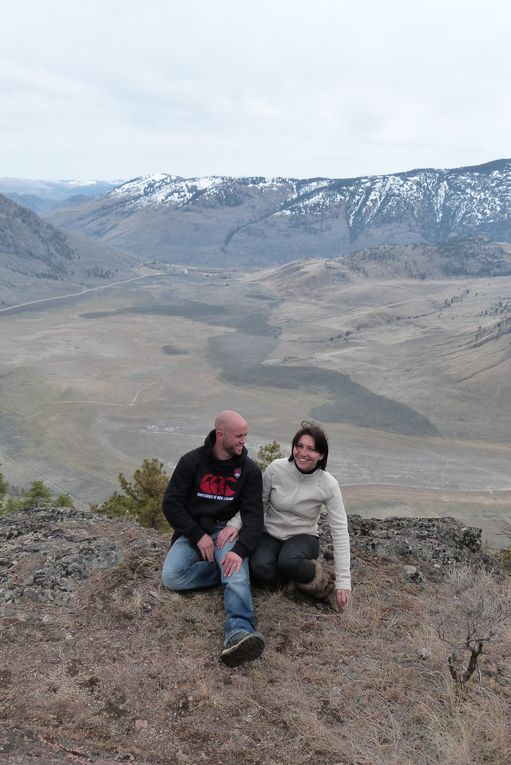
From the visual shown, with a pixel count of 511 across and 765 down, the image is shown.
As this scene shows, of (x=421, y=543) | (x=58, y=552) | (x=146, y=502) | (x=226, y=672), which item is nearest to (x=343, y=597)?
(x=226, y=672)

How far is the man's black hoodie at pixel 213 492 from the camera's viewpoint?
5.57 meters

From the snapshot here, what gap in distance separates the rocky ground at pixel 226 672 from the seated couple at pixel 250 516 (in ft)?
0.94

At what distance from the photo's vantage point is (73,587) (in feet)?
19.3

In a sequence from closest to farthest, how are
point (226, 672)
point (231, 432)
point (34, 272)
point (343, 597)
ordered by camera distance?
point (226, 672), point (231, 432), point (343, 597), point (34, 272)

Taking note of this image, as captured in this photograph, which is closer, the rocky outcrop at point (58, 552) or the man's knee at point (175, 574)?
the man's knee at point (175, 574)

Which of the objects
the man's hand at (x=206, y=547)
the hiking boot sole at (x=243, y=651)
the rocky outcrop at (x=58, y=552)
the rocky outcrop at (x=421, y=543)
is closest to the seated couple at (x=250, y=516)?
the man's hand at (x=206, y=547)

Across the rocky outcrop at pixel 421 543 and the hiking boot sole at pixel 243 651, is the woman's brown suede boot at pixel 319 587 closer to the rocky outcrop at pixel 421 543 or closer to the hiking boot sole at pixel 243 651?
the hiking boot sole at pixel 243 651

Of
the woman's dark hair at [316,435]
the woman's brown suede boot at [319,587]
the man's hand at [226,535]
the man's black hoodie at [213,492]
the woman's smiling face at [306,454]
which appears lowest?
the woman's brown suede boot at [319,587]

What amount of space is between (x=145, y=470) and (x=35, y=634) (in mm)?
15052

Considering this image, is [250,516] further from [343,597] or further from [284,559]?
[343,597]

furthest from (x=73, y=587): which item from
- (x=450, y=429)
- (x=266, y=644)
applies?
(x=450, y=429)

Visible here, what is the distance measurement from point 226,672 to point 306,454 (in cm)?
207

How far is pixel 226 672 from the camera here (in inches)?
180

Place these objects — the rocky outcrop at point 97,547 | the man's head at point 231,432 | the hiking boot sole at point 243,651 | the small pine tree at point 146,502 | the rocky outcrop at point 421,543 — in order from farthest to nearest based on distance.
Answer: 1. the small pine tree at point 146,502
2. the rocky outcrop at point 421,543
3. the rocky outcrop at point 97,547
4. the man's head at point 231,432
5. the hiking boot sole at point 243,651
